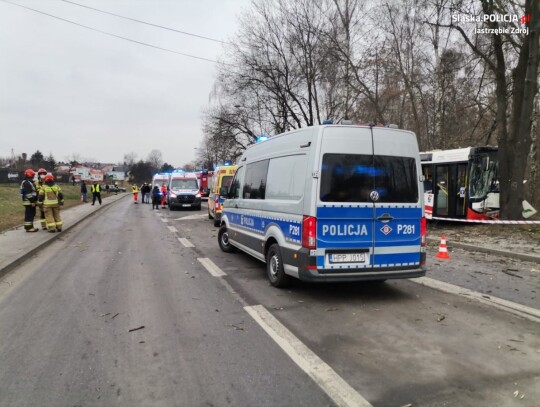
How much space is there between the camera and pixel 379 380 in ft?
11.5

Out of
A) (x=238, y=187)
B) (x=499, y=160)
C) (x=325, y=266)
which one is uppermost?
(x=499, y=160)

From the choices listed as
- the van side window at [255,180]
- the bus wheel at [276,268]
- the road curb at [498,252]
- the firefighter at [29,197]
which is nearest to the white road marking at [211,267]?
the bus wheel at [276,268]

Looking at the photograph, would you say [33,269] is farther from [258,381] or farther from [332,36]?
[332,36]

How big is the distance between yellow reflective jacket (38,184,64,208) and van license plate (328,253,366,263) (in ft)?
33.4

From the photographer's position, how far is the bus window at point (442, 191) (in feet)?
48.6

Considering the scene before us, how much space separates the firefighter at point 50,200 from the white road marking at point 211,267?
6.46 m

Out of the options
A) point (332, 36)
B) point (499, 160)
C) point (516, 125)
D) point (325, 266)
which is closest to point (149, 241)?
point (325, 266)

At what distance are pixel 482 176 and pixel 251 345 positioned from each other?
42.1 ft

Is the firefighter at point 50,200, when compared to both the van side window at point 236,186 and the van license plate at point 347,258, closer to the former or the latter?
the van side window at point 236,186

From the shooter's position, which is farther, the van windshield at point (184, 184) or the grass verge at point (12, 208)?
the van windshield at point (184, 184)

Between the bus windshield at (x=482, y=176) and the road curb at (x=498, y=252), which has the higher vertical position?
the bus windshield at (x=482, y=176)

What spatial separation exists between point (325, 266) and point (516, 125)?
12.2 meters

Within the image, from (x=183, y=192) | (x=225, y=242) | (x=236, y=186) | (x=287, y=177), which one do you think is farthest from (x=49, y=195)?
(x=183, y=192)

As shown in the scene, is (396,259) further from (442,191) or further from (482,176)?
(482,176)
